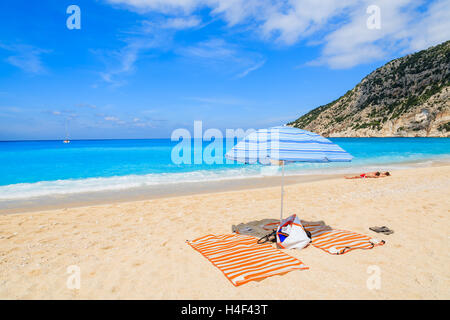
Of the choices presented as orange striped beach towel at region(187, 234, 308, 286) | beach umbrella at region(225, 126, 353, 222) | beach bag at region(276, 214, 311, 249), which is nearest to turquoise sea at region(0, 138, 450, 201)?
orange striped beach towel at region(187, 234, 308, 286)

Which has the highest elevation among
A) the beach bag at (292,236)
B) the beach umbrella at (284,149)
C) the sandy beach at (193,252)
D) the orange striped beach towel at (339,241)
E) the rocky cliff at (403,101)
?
the rocky cliff at (403,101)

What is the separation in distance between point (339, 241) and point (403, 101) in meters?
99.6

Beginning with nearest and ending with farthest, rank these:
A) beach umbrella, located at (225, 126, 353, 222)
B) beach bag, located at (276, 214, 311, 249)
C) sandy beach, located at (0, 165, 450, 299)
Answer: sandy beach, located at (0, 165, 450, 299) → beach umbrella, located at (225, 126, 353, 222) → beach bag, located at (276, 214, 311, 249)

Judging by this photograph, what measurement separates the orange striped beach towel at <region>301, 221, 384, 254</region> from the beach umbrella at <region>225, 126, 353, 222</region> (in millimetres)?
1909

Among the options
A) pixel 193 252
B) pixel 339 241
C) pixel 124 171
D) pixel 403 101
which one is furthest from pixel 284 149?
pixel 403 101

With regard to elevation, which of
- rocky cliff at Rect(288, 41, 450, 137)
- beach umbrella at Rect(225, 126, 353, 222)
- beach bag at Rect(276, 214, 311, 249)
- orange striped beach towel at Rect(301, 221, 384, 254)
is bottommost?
orange striped beach towel at Rect(301, 221, 384, 254)

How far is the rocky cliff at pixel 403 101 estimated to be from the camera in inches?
2906

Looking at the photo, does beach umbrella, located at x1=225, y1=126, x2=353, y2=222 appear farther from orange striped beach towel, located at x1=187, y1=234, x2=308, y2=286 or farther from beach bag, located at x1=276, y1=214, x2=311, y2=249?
orange striped beach towel, located at x1=187, y1=234, x2=308, y2=286

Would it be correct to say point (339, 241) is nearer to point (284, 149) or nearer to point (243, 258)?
point (243, 258)

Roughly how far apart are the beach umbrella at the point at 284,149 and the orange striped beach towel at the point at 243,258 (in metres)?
1.83

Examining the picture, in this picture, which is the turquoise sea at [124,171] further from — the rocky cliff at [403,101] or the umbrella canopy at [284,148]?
the rocky cliff at [403,101]

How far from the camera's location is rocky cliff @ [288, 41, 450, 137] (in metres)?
73.8

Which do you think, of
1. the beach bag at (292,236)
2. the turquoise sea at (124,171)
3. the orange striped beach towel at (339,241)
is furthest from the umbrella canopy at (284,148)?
the turquoise sea at (124,171)

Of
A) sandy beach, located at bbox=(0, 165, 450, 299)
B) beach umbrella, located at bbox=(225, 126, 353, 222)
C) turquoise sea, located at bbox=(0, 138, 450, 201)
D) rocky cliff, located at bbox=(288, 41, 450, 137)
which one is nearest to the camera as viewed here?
sandy beach, located at bbox=(0, 165, 450, 299)
